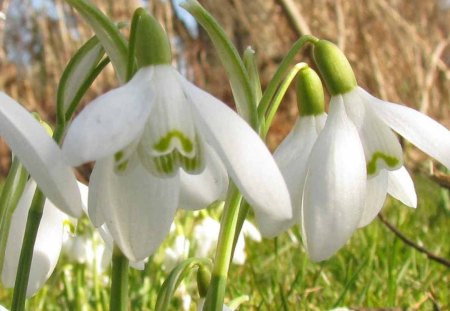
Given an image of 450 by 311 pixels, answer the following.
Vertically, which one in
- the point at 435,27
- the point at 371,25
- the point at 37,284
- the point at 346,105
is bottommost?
the point at 435,27

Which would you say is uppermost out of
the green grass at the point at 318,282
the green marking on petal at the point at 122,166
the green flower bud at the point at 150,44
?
the green flower bud at the point at 150,44

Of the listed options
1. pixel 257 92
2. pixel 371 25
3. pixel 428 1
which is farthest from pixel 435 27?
pixel 257 92

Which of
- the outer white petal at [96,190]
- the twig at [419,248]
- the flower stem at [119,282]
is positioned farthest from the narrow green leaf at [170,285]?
the twig at [419,248]

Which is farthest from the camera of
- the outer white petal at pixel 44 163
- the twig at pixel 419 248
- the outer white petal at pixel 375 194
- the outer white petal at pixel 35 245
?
the twig at pixel 419 248

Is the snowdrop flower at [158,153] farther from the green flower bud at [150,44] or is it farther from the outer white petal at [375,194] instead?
the outer white petal at [375,194]

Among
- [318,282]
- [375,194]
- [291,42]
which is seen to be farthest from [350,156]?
[291,42]

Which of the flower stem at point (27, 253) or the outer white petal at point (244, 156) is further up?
the outer white petal at point (244, 156)

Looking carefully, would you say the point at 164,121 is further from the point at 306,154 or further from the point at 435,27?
the point at 435,27
